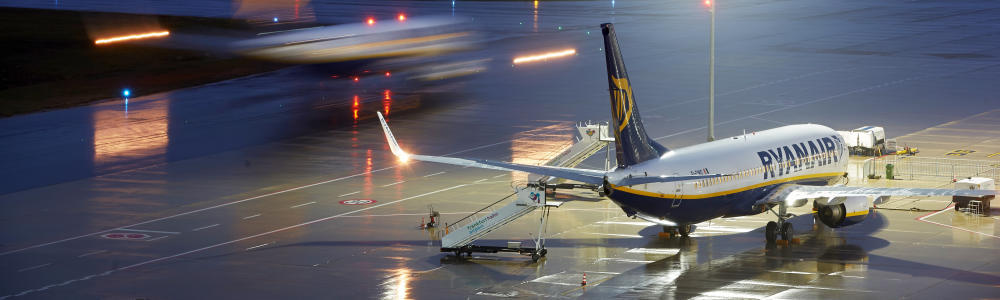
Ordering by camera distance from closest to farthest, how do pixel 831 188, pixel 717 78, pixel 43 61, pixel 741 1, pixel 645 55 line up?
pixel 831 188
pixel 717 78
pixel 43 61
pixel 645 55
pixel 741 1

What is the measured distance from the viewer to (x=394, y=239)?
55188 mm

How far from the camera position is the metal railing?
68.3m

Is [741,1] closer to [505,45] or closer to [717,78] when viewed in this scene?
[505,45]

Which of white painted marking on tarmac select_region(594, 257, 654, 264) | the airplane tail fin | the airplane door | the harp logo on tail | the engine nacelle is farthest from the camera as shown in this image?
the engine nacelle

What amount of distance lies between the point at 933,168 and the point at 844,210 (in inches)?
749

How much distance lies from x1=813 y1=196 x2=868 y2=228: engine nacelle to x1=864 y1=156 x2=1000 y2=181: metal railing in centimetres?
1581

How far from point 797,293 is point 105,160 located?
1872 inches

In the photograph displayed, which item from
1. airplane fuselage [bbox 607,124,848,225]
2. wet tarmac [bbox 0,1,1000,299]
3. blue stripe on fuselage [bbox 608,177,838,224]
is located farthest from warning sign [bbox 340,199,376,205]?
blue stripe on fuselage [bbox 608,177,838,224]

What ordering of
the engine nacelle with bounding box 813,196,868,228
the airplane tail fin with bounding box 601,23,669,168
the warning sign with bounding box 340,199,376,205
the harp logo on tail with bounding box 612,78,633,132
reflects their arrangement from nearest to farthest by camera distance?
the airplane tail fin with bounding box 601,23,669,168 → the harp logo on tail with bounding box 612,78,633,132 → the engine nacelle with bounding box 813,196,868,228 → the warning sign with bounding box 340,199,376,205

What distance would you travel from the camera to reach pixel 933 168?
70.2m

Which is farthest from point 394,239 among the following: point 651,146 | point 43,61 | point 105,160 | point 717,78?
point 43,61

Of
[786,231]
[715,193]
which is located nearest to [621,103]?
[715,193]

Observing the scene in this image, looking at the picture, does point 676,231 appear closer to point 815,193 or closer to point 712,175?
point 815,193

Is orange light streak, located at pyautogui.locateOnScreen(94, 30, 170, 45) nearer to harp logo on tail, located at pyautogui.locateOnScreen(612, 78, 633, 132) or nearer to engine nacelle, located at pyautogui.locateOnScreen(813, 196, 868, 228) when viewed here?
harp logo on tail, located at pyautogui.locateOnScreen(612, 78, 633, 132)
